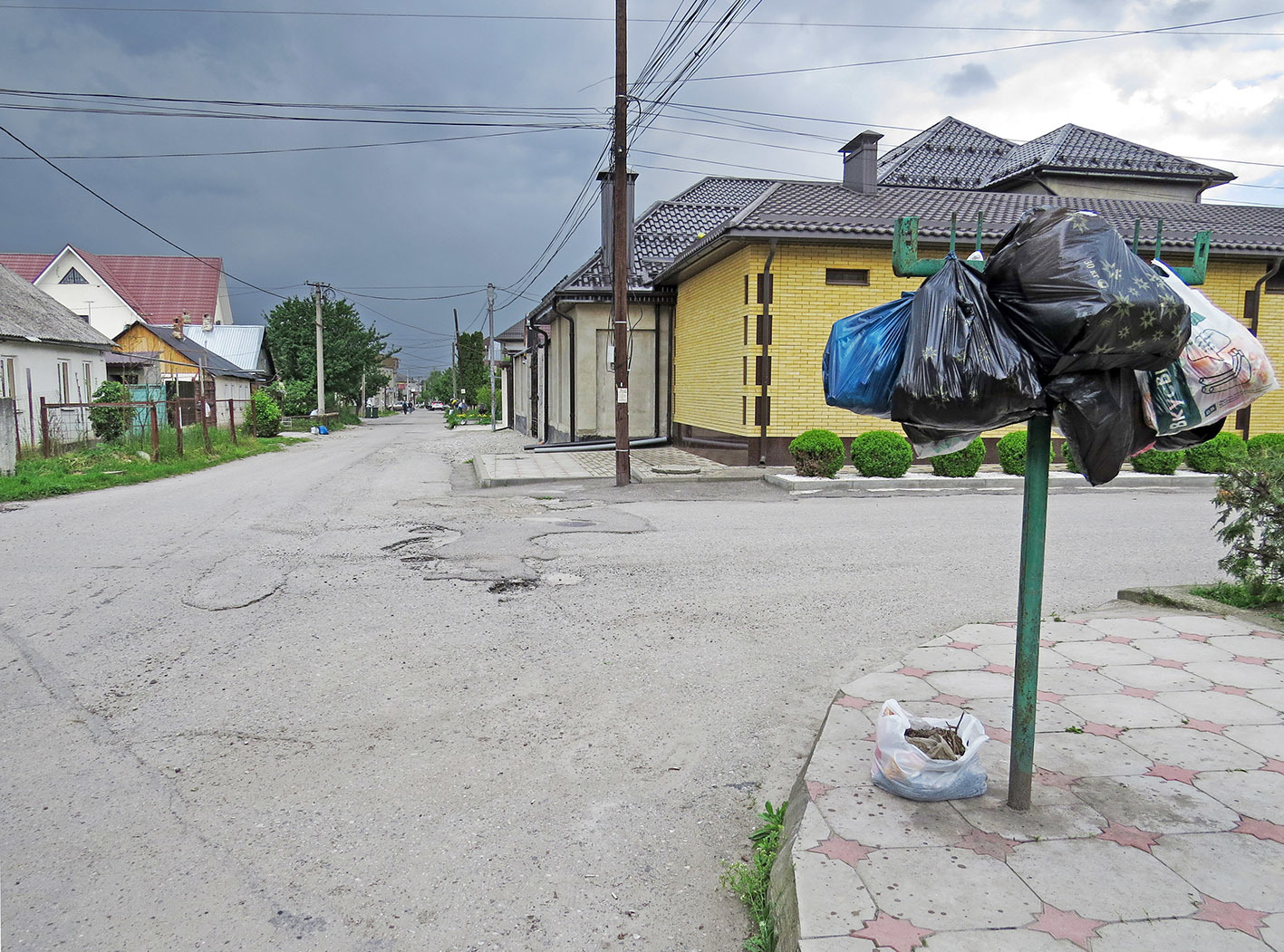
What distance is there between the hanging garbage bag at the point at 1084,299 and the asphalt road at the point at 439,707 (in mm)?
2046

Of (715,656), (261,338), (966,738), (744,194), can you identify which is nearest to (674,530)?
(715,656)

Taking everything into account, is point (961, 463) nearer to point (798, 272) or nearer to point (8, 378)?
point (798, 272)

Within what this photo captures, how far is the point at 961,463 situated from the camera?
45.4 feet

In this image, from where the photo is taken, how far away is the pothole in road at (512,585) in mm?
6953

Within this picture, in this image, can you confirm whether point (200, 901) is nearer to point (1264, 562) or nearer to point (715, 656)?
point (715, 656)

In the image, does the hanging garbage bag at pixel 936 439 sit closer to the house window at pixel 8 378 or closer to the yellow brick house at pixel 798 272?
the yellow brick house at pixel 798 272

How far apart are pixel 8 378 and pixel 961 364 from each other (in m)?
25.9

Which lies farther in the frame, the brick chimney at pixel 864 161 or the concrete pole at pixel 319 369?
the concrete pole at pixel 319 369

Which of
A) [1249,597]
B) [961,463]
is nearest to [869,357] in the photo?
[1249,597]

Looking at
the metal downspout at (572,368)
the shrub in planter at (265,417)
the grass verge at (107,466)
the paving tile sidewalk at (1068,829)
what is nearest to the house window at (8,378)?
the grass verge at (107,466)

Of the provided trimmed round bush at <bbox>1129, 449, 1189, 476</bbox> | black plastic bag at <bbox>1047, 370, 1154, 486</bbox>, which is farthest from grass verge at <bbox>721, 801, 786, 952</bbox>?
trimmed round bush at <bbox>1129, 449, 1189, 476</bbox>

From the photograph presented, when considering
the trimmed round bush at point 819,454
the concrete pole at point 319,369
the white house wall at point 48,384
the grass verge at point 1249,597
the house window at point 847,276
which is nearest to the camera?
the grass verge at point 1249,597

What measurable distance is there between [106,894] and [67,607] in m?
4.34

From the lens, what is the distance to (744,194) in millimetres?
25062
